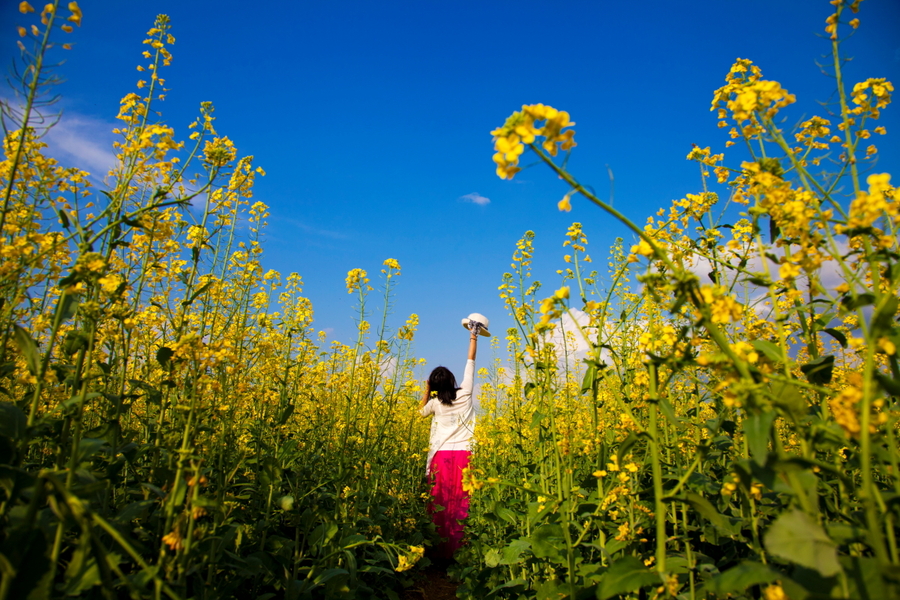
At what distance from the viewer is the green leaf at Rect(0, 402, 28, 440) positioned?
1.57 metres

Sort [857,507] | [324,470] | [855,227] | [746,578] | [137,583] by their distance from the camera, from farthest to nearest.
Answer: [324,470]
[857,507]
[137,583]
[855,227]
[746,578]

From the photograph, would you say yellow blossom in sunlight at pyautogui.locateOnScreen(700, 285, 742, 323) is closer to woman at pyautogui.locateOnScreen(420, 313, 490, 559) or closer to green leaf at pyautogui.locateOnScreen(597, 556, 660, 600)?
green leaf at pyautogui.locateOnScreen(597, 556, 660, 600)

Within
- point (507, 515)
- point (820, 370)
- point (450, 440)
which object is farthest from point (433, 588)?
point (820, 370)

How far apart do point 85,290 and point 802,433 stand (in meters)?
2.71

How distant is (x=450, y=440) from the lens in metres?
7.58

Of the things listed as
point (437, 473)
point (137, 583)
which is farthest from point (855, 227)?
point (437, 473)

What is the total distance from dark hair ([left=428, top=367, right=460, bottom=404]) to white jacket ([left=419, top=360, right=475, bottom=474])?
0.10m

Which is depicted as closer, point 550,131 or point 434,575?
point 550,131

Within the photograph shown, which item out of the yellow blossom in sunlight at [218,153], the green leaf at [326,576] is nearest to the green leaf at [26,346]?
the yellow blossom in sunlight at [218,153]

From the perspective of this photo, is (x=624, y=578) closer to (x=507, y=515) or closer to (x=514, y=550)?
(x=514, y=550)

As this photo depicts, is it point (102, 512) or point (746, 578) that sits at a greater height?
point (746, 578)

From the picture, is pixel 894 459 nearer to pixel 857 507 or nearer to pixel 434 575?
pixel 857 507

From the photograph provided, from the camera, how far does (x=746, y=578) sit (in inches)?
42.6

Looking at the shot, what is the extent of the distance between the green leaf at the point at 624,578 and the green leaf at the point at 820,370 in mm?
843
